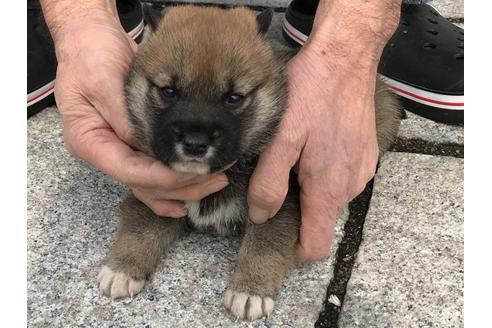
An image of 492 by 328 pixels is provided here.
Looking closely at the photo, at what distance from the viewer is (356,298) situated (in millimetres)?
1870

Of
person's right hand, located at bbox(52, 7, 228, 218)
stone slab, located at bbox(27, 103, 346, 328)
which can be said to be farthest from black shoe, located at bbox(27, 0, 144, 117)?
person's right hand, located at bbox(52, 7, 228, 218)

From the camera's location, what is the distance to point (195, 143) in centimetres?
163

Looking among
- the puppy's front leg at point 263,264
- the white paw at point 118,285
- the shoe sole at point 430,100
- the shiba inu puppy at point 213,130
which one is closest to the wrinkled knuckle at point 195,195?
the shiba inu puppy at point 213,130

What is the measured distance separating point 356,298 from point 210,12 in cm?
102

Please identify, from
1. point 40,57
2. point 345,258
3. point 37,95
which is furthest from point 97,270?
point 40,57

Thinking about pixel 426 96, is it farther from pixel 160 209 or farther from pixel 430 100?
pixel 160 209

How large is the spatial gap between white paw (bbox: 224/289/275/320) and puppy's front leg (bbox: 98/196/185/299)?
0.30m

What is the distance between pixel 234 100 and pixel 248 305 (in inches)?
24.4

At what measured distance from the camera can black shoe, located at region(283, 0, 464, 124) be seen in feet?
9.05

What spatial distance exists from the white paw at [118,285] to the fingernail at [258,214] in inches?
16.1

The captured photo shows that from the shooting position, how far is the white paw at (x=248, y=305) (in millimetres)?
1794

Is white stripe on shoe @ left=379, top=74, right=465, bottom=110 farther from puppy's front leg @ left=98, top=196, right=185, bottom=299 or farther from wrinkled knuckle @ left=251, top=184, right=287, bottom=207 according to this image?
Result: puppy's front leg @ left=98, top=196, right=185, bottom=299

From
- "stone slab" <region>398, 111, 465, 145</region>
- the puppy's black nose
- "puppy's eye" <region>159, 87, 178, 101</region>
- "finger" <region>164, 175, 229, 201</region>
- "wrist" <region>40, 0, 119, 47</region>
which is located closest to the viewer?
the puppy's black nose

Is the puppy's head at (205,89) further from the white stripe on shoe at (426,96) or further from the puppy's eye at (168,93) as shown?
the white stripe on shoe at (426,96)
